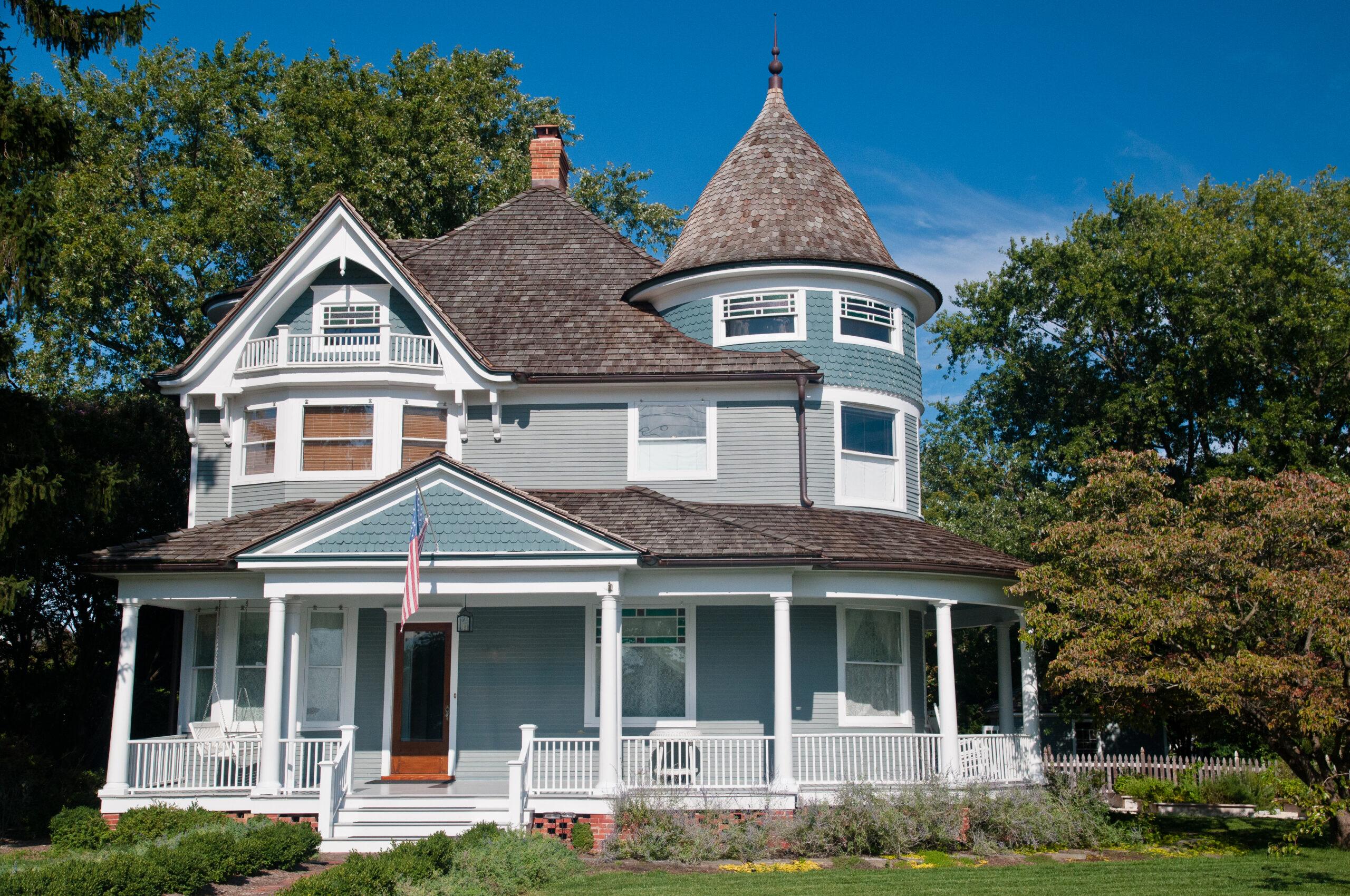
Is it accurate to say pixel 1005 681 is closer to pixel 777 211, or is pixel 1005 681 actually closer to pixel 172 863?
pixel 777 211

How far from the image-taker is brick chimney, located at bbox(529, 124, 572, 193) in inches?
992

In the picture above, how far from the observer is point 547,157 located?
2530 cm

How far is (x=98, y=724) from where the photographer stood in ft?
79.4

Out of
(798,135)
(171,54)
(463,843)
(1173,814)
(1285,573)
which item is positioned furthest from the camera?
(171,54)

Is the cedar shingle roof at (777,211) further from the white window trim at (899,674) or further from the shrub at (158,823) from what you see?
the shrub at (158,823)

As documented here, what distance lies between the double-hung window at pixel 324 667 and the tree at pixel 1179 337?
16.5 metres

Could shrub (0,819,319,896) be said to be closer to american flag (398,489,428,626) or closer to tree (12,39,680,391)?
american flag (398,489,428,626)

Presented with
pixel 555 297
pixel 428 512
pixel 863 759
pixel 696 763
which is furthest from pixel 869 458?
pixel 428 512

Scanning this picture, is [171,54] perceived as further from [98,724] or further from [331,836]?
[331,836]

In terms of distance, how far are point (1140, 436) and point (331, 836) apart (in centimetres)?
2412

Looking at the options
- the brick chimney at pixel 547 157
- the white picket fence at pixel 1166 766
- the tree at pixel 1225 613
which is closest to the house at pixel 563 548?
the tree at pixel 1225 613

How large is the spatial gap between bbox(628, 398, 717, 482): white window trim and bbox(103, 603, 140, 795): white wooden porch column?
8026 millimetres

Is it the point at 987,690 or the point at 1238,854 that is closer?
the point at 1238,854

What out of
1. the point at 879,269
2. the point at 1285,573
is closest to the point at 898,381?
the point at 879,269
